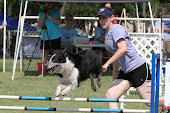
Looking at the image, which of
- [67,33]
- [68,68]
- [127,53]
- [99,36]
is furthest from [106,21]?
[67,33]

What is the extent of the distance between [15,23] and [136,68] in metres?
12.7

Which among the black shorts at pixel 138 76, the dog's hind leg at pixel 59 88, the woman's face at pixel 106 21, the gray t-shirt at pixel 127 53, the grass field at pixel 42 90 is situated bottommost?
the grass field at pixel 42 90

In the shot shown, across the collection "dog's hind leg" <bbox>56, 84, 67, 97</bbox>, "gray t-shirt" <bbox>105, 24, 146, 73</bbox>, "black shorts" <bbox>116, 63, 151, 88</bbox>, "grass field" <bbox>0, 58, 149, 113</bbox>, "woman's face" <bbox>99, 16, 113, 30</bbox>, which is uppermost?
"woman's face" <bbox>99, 16, 113, 30</bbox>

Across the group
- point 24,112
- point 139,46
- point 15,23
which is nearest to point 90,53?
point 24,112

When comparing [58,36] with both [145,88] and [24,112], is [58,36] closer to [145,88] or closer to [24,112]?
[24,112]

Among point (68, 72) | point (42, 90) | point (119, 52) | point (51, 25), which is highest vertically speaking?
point (51, 25)

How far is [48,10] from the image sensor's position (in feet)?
32.0

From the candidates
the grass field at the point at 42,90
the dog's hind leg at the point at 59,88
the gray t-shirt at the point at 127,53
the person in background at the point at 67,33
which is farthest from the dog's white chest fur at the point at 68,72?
the person in background at the point at 67,33

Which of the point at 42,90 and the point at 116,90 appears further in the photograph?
the point at 42,90

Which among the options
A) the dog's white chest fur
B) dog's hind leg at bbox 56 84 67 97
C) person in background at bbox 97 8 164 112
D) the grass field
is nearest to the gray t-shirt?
person in background at bbox 97 8 164 112

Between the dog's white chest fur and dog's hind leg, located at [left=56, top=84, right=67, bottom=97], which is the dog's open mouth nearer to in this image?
the dog's white chest fur

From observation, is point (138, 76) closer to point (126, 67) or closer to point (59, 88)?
point (126, 67)

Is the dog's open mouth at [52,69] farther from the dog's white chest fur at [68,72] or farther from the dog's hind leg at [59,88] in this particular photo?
the dog's hind leg at [59,88]

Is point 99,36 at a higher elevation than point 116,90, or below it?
higher
